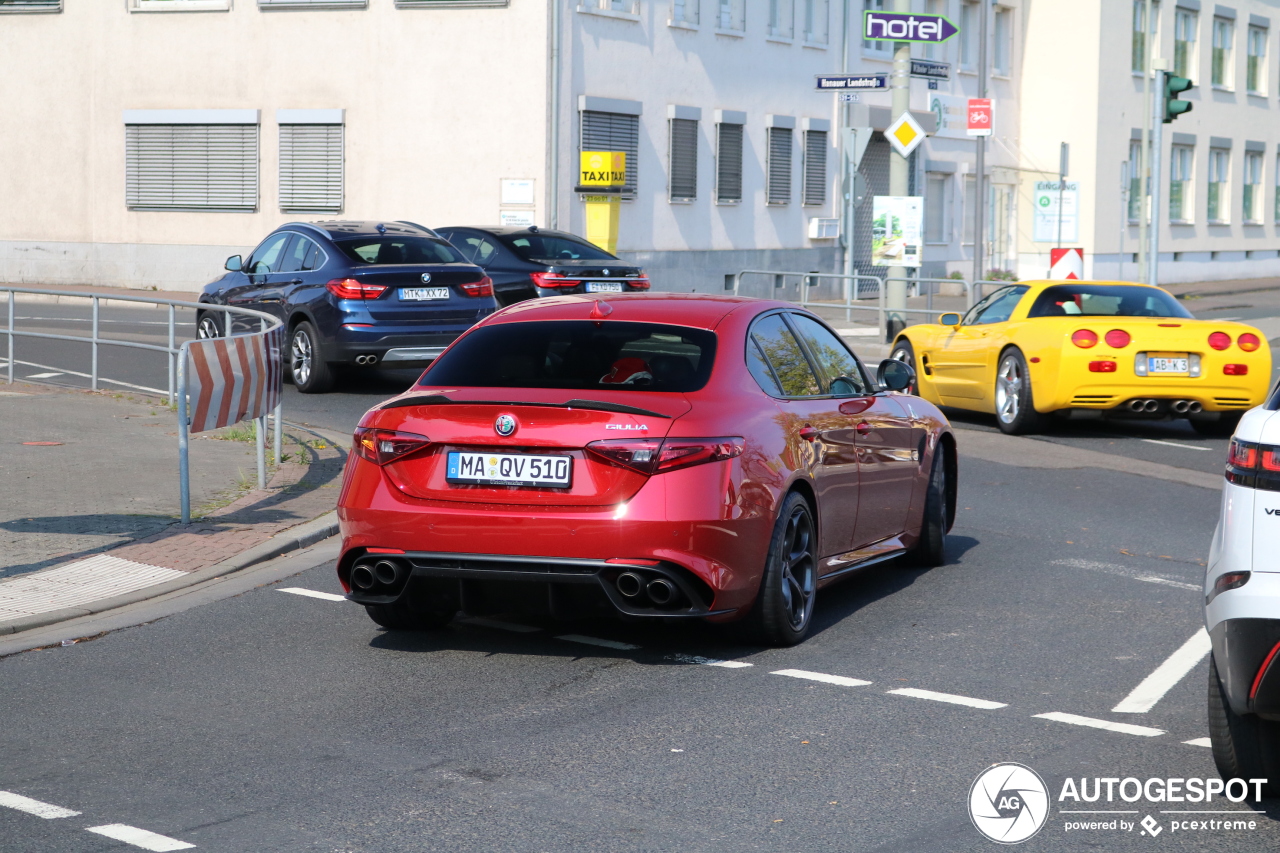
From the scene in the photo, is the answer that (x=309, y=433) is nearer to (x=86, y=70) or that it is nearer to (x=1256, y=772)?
(x=1256, y=772)

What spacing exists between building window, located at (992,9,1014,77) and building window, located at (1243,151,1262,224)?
12.6 metres

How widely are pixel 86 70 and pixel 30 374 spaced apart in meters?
17.8

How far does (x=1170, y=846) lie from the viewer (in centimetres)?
455

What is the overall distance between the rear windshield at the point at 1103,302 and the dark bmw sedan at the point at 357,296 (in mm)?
5251

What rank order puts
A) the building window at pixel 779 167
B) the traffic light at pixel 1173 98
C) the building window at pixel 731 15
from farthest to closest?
the building window at pixel 779 167
the building window at pixel 731 15
the traffic light at pixel 1173 98

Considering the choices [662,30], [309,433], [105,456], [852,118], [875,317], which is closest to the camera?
[105,456]

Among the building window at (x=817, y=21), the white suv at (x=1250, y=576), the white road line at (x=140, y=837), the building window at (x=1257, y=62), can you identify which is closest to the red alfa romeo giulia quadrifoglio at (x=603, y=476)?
the white road line at (x=140, y=837)

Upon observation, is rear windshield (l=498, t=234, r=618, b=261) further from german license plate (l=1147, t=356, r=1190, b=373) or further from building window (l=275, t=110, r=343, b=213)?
building window (l=275, t=110, r=343, b=213)

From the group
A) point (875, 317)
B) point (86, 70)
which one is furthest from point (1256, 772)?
point (86, 70)

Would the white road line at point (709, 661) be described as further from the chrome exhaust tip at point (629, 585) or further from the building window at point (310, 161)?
the building window at point (310, 161)

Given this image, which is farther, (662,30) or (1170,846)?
(662,30)

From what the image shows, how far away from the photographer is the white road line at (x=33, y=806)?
15.6ft

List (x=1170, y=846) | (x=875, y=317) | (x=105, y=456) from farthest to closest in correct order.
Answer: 1. (x=875, y=317)
2. (x=105, y=456)
3. (x=1170, y=846)

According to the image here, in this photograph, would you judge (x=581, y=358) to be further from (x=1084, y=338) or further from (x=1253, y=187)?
(x=1253, y=187)
